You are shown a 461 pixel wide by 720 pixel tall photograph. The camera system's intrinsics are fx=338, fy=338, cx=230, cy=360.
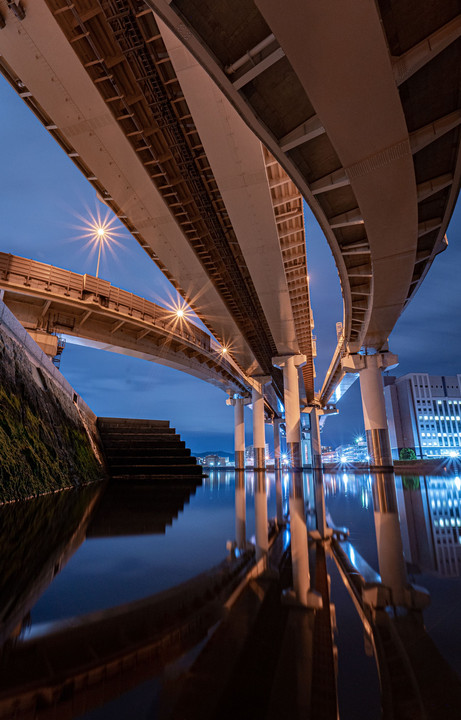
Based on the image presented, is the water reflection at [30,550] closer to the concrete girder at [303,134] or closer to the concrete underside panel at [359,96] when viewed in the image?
the concrete underside panel at [359,96]

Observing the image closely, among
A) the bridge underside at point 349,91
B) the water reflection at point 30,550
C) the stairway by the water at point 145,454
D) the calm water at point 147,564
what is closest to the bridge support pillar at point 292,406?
the stairway by the water at point 145,454

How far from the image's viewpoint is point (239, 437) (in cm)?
4034

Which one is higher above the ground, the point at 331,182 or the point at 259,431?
the point at 331,182

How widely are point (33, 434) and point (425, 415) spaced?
11866 cm

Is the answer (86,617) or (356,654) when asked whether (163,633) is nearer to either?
(86,617)

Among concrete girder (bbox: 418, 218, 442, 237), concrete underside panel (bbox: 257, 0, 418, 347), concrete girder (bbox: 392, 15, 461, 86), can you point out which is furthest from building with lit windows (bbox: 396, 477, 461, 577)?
concrete girder (bbox: 418, 218, 442, 237)

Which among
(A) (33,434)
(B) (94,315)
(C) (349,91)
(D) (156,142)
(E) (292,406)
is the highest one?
(D) (156,142)

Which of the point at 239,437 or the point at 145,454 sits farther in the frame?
the point at 239,437

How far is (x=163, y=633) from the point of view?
1.48m

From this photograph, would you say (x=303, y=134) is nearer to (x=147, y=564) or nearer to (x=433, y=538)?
(x=433, y=538)

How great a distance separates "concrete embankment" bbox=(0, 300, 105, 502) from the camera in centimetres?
616

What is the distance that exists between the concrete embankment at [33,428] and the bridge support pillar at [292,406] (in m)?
16.6

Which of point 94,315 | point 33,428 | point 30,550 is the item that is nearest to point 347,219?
point 33,428

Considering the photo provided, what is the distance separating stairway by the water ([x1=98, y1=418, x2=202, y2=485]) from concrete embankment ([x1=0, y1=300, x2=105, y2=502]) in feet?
12.1
